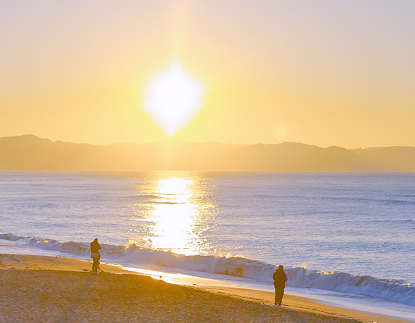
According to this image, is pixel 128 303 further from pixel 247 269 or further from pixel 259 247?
pixel 259 247

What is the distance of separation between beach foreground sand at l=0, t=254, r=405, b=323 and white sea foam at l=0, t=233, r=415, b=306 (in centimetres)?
515

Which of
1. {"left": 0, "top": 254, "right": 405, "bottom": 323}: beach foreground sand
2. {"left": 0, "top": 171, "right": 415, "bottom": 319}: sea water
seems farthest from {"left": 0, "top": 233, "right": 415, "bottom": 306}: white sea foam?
{"left": 0, "top": 254, "right": 405, "bottom": 323}: beach foreground sand

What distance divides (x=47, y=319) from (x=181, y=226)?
3902cm

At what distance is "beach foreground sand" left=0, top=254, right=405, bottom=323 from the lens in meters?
14.1

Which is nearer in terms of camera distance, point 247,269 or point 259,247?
point 247,269

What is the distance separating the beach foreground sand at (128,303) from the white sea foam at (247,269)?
5152 millimetres

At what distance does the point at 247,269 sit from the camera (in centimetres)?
2719

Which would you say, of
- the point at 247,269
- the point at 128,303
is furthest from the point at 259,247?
the point at 128,303

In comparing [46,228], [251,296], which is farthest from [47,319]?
[46,228]

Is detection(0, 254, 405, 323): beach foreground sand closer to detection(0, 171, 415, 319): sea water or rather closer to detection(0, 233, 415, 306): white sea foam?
detection(0, 171, 415, 319): sea water

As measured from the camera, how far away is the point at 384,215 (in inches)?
2707

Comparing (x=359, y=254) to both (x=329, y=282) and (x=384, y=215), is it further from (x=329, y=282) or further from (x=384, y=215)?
(x=384, y=215)

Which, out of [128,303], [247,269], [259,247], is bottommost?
[128,303]

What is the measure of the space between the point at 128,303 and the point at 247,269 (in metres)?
12.9
